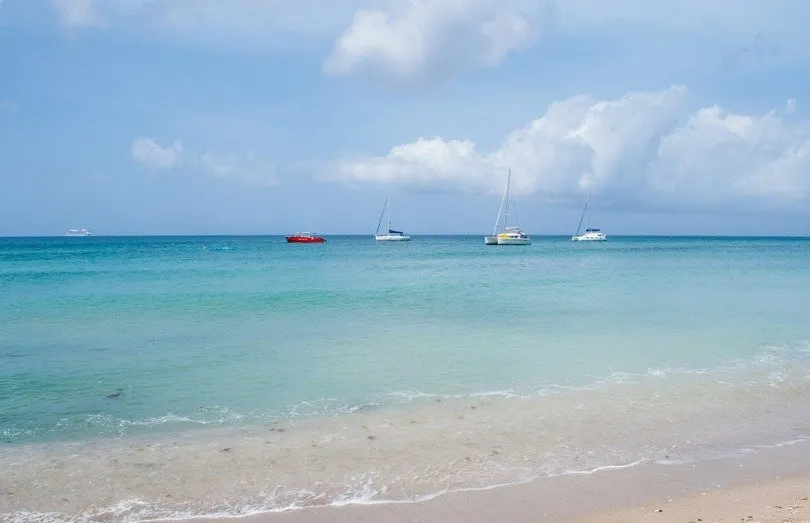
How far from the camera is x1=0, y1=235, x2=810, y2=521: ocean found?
26.2ft

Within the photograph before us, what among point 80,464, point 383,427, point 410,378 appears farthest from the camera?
point 410,378

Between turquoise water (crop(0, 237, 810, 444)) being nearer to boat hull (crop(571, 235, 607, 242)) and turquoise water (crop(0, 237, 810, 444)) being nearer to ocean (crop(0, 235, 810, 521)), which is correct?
ocean (crop(0, 235, 810, 521))

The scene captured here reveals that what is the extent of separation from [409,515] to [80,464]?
5.12 metres

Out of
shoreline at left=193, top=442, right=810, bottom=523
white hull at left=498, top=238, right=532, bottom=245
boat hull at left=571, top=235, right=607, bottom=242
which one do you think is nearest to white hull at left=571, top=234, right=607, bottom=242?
boat hull at left=571, top=235, right=607, bottom=242

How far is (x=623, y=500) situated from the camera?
23.9 ft

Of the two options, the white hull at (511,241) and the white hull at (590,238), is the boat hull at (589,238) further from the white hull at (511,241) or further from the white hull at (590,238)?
the white hull at (511,241)

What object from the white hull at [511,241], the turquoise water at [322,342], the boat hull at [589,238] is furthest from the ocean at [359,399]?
the boat hull at [589,238]

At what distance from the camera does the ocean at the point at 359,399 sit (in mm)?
7992

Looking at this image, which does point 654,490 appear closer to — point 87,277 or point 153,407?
point 153,407

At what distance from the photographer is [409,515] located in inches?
275

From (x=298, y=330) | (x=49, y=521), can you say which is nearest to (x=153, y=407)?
(x=49, y=521)

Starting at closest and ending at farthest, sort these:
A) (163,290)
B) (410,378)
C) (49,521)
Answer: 1. (49,521)
2. (410,378)
3. (163,290)

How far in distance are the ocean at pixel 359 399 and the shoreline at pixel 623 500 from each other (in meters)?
0.29

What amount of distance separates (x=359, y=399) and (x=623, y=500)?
581 cm
